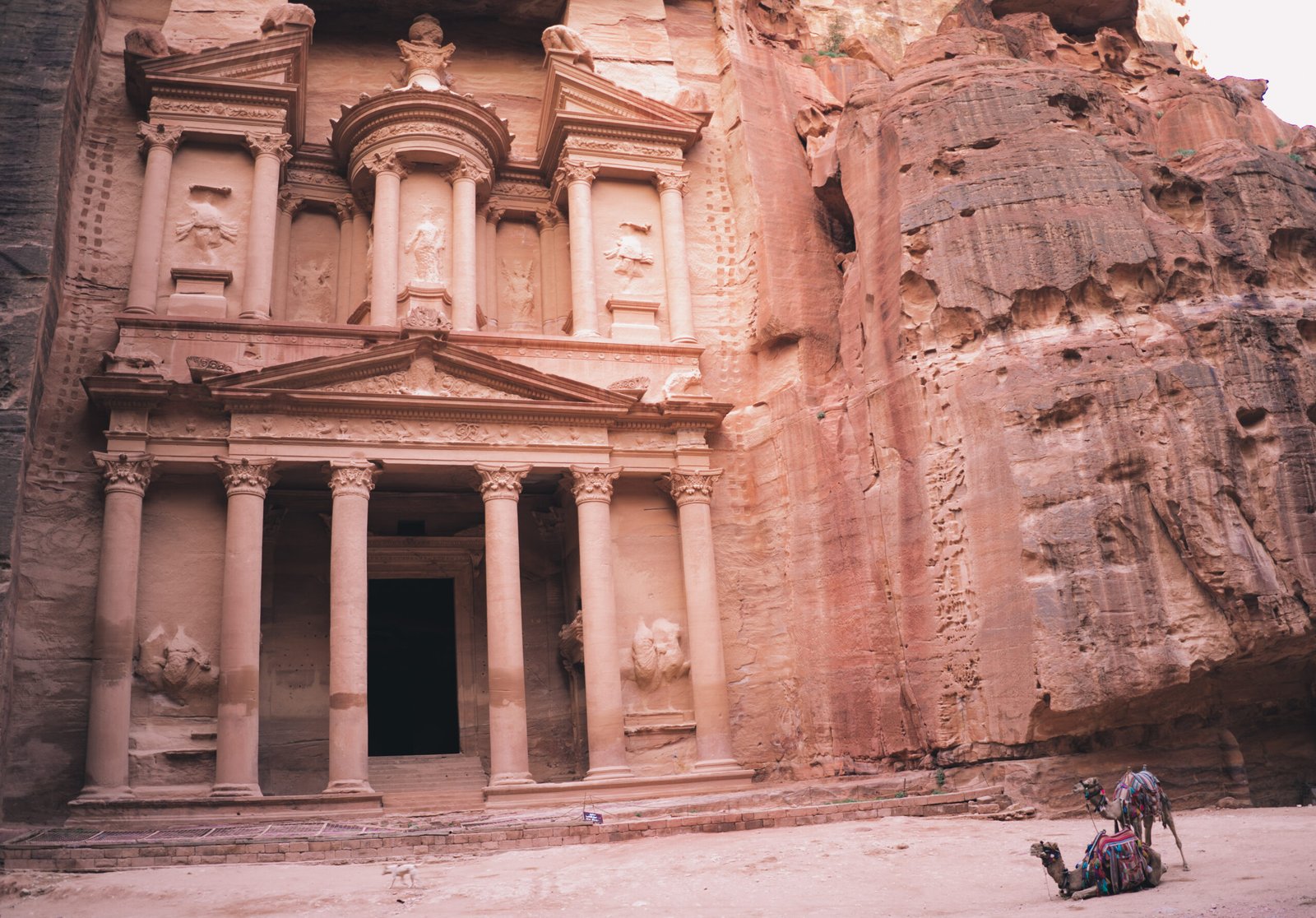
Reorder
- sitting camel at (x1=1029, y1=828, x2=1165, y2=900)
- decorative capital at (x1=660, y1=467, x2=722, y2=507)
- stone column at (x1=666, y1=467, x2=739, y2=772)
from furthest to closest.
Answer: decorative capital at (x1=660, y1=467, x2=722, y2=507)
stone column at (x1=666, y1=467, x2=739, y2=772)
sitting camel at (x1=1029, y1=828, x2=1165, y2=900)

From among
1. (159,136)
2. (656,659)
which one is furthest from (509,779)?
(159,136)

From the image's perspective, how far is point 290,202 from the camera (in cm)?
2136

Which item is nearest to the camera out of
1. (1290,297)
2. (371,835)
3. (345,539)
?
(371,835)

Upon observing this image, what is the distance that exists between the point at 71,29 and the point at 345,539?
26.1 feet

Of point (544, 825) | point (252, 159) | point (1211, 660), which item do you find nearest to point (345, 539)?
point (544, 825)

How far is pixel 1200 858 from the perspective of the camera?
964 cm

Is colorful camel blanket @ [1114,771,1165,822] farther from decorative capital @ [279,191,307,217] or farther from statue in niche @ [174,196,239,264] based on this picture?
decorative capital @ [279,191,307,217]

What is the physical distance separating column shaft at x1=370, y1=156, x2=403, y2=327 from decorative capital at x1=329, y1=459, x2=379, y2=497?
2.97 m

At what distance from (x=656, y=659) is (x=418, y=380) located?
19.3 feet

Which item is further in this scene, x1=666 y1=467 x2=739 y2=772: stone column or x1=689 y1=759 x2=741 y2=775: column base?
x1=666 y1=467 x2=739 y2=772: stone column

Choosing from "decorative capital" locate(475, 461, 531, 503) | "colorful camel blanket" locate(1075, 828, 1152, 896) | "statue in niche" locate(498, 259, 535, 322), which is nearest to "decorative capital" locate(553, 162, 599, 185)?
"statue in niche" locate(498, 259, 535, 322)

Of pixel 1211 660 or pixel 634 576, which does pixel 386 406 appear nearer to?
pixel 634 576

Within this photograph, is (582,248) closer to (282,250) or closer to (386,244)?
(386,244)

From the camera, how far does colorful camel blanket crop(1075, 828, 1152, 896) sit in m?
8.33
